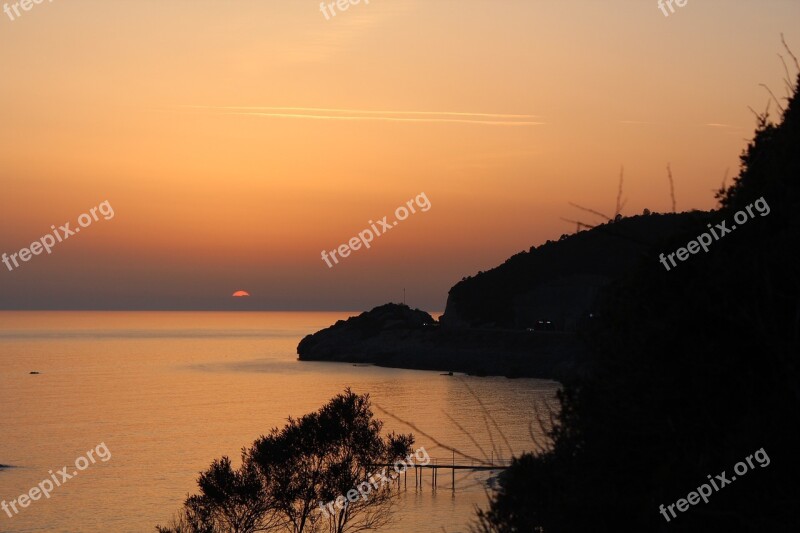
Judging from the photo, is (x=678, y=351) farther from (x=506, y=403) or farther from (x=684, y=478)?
(x=506, y=403)

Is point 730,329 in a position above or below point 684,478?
above

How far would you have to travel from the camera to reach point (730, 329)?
8.52 metres

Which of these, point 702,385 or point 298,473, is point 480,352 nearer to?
point 298,473

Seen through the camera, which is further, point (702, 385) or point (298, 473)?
point (298, 473)

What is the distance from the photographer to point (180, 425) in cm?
10888

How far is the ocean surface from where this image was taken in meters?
61.2

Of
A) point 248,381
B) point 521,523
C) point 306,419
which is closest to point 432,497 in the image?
point 306,419

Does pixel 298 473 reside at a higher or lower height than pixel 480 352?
lower

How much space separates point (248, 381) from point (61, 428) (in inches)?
2473

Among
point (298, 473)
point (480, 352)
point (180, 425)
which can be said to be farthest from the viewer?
point (480, 352)

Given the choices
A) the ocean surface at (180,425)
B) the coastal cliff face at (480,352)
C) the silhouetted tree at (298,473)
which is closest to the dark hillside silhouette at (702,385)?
the ocean surface at (180,425)

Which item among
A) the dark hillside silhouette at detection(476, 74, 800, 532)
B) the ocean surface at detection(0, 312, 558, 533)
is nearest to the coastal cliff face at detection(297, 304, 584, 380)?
the ocean surface at detection(0, 312, 558, 533)

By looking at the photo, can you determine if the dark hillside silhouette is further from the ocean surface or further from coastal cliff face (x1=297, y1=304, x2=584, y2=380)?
coastal cliff face (x1=297, y1=304, x2=584, y2=380)

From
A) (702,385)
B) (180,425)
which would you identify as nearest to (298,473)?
(702,385)
